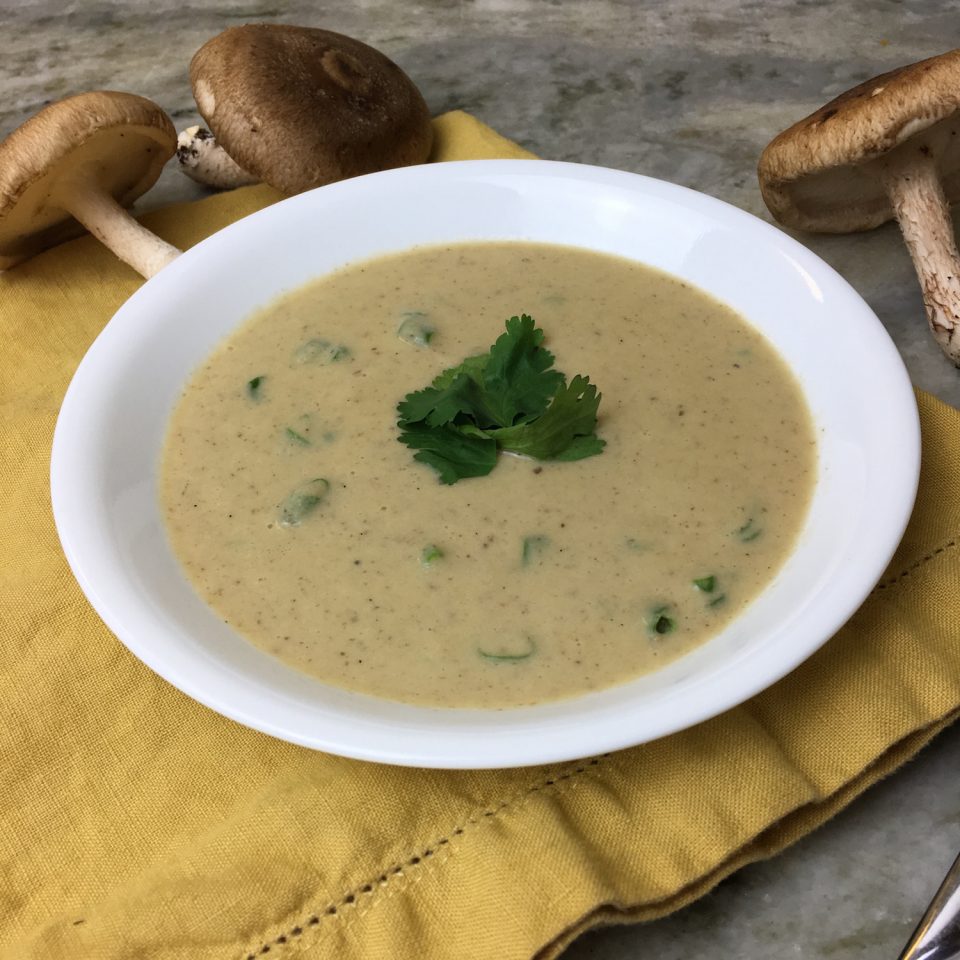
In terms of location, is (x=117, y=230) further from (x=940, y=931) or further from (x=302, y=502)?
(x=940, y=931)

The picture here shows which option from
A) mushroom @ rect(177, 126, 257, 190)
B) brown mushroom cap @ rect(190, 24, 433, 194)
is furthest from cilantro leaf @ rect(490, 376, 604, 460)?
mushroom @ rect(177, 126, 257, 190)

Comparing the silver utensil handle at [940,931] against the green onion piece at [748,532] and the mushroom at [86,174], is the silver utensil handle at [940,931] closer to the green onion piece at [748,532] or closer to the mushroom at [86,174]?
the green onion piece at [748,532]

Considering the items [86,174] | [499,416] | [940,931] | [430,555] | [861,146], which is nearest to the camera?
[940,931]

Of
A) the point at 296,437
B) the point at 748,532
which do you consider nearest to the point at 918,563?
the point at 748,532

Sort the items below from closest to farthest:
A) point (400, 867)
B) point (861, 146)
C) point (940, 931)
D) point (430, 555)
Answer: point (940, 931) → point (400, 867) → point (430, 555) → point (861, 146)

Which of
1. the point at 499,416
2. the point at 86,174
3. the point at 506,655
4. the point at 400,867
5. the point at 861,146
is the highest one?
the point at 861,146
